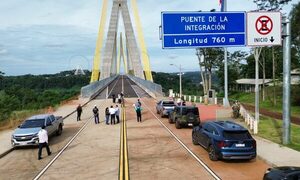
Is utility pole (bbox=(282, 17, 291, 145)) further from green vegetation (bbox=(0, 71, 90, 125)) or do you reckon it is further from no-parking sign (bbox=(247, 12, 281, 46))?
green vegetation (bbox=(0, 71, 90, 125))

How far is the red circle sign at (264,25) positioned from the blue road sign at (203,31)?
1193mm

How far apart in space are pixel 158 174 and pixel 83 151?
6.20 m

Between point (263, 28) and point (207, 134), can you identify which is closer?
point (207, 134)

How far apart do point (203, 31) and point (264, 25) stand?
11.1 feet

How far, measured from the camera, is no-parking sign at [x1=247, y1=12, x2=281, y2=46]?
861 inches

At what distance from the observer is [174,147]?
20.1 meters

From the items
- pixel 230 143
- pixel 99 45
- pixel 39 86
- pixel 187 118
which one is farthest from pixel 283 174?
pixel 39 86

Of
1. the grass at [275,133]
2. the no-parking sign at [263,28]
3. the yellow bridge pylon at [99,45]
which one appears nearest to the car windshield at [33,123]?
the no-parking sign at [263,28]

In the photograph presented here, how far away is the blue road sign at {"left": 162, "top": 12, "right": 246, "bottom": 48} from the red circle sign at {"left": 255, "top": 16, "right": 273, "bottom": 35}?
47.0 inches

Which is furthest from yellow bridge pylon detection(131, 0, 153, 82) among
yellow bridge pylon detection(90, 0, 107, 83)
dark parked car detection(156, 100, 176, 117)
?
dark parked car detection(156, 100, 176, 117)

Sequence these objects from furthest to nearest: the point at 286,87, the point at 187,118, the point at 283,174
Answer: the point at 187,118 < the point at 286,87 < the point at 283,174

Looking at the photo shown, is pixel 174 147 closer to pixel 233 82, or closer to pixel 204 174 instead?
pixel 204 174

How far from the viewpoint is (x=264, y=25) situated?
22094 millimetres

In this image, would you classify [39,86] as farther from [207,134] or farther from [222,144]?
[222,144]
